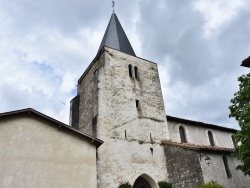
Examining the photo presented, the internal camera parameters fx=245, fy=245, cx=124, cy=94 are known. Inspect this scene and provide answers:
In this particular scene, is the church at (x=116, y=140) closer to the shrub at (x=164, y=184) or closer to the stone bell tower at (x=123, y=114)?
the stone bell tower at (x=123, y=114)

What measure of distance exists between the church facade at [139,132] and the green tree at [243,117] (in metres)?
3.15

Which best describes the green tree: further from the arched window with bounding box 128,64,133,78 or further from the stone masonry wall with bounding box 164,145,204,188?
the arched window with bounding box 128,64,133,78

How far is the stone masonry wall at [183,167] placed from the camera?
15.6 meters

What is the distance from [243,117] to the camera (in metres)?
13.2

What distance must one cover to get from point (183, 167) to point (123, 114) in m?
5.83

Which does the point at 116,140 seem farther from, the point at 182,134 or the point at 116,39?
the point at 116,39

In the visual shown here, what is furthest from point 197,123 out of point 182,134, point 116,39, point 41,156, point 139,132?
point 41,156

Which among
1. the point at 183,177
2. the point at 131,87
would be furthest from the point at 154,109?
the point at 183,177

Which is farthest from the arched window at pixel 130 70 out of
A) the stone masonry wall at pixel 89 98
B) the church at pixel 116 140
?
the stone masonry wall at pixel 89 98

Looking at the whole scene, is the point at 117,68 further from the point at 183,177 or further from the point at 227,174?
the point at 227,174

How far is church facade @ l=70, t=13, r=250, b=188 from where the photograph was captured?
16312mm

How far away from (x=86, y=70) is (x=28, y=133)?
1228cm

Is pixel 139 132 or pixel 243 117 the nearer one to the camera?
pixel 243 117

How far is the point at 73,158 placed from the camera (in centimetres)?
1262
